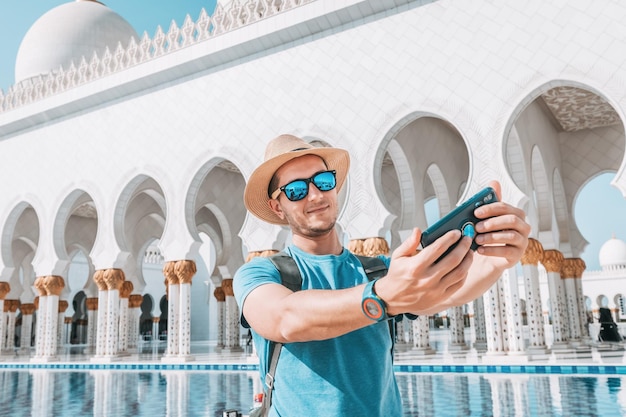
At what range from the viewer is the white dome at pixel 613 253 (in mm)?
20406

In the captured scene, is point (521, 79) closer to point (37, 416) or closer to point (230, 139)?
point (230, 139)

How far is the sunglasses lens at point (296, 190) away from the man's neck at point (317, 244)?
0.23 ft

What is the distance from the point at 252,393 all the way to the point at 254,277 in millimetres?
3952

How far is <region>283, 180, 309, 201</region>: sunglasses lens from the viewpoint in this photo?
3.01 ft

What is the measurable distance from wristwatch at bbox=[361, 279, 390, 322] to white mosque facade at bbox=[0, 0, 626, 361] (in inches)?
207

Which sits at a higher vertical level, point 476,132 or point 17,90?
point 17,90

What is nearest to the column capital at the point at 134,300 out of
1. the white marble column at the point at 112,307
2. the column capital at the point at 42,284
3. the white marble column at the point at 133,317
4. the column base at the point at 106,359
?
the white marble column at the point at 133,317

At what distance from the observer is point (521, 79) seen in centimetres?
572

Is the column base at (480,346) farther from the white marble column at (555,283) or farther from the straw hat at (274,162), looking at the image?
the straw hat at (274,162)

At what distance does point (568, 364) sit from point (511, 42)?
122 inches

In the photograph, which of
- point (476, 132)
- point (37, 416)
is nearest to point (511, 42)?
point (476, 132)

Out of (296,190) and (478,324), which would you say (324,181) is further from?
(478,324)

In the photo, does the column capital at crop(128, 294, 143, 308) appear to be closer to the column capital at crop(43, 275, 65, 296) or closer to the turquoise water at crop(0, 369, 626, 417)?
the column capital at crop(43, 275, 65, 296)

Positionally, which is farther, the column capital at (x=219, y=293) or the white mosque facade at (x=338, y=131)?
the column capital at (x=219, y=293)
